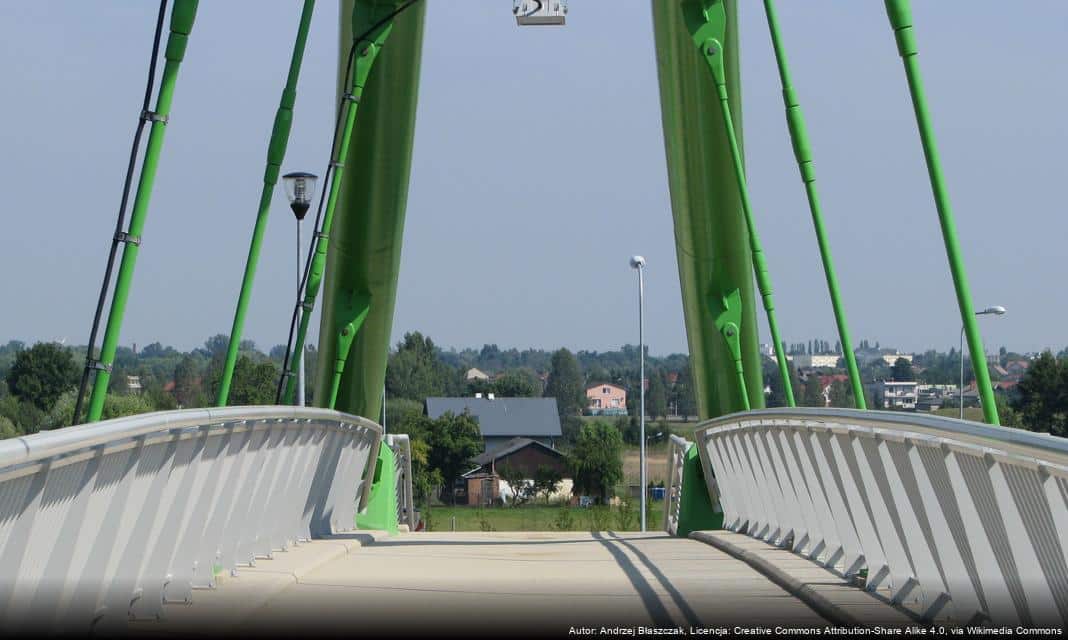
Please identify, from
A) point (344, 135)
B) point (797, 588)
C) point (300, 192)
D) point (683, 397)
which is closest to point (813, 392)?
point (683, 397)

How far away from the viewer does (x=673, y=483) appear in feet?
69.0

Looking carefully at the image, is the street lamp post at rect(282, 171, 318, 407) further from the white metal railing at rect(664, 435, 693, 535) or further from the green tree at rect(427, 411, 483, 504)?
the green tree at rect(427, 411, 483, 504)

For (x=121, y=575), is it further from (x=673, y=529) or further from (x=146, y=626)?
(x=673, y=529)

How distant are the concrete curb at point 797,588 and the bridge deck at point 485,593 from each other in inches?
2.8

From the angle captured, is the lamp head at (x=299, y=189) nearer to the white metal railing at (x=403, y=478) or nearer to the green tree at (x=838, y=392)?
the white metal railing at (x=403, y=478)

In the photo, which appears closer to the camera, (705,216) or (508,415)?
(705,216)

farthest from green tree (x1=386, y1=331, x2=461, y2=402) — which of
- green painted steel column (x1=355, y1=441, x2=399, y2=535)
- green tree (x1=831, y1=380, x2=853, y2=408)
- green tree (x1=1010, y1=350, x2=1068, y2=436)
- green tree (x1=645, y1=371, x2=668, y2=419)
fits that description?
green painted steel column (x1=355, y1=441, x2=399, y2=535)

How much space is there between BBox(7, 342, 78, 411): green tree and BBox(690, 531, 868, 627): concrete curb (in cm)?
7860

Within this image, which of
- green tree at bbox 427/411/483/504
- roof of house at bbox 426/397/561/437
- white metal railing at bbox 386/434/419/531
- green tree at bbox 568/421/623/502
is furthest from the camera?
roof of house at bbox 426/397/561/437

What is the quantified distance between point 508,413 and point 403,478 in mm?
115401

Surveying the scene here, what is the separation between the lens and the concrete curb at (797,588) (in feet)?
27.0

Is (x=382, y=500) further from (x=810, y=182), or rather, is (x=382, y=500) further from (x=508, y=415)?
(x=508, y=415)

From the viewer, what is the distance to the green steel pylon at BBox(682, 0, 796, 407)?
17562 millimetres

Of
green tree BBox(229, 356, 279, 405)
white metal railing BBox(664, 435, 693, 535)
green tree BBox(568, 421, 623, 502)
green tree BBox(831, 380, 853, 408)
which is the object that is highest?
green tree BBox(831, 380, 853, 408)
